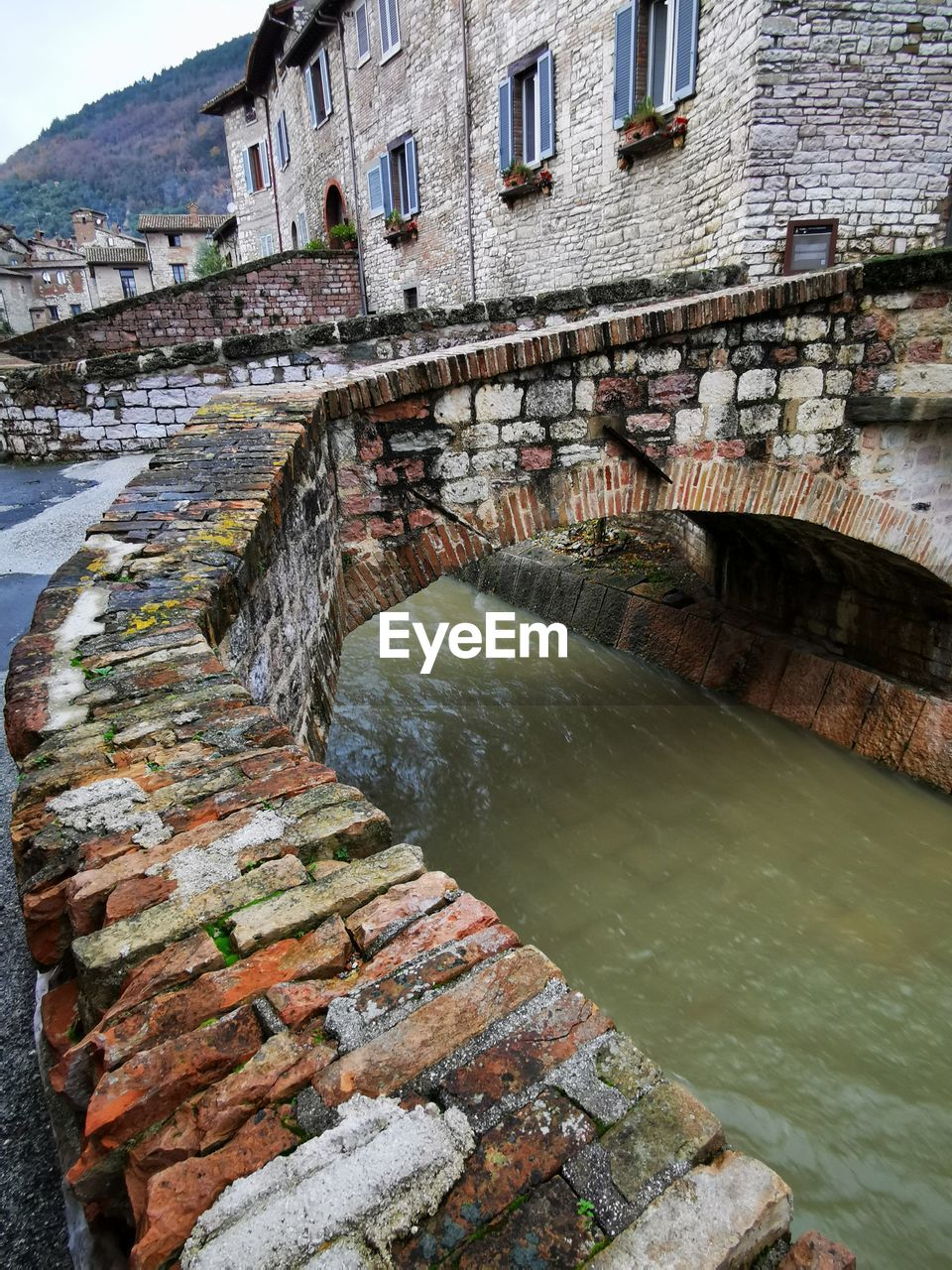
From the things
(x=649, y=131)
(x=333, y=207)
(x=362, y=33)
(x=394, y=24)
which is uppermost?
(x=362, y=33)

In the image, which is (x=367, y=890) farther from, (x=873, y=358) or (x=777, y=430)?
(x=873, y=358)

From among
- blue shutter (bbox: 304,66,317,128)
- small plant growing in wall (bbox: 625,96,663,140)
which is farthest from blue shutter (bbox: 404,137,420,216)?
small plant growing in wall (bbox: 625,96,663,140)

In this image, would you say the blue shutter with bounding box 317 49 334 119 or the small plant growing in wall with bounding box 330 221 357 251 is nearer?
the small plant growing in wall with bounding box 330 221 357 251

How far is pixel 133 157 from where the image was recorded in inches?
2717

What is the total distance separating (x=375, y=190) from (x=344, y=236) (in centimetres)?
126

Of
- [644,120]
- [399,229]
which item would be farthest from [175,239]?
[644,120]

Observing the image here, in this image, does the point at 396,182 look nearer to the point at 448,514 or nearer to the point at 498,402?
the point at 498,402

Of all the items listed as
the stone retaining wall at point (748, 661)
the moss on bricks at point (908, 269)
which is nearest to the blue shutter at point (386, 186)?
the stone retaining wall at point (748, 661)

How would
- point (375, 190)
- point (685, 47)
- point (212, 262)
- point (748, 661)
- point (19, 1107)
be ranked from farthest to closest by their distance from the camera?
point (212, 262)
point (375, 190)
point (685, 47)
point (748, 661)
point (19, 1107)

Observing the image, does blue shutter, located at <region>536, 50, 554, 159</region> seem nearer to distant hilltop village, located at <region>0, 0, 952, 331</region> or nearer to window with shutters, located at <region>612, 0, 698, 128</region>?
distant hilltop village, located at <region>0, 0, 952, 331</region>

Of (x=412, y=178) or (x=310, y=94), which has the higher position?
(x=310, y=94)

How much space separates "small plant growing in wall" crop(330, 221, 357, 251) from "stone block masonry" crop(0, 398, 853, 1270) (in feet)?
53.6

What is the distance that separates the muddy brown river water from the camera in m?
3.06

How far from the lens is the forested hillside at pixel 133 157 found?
63125 mm
